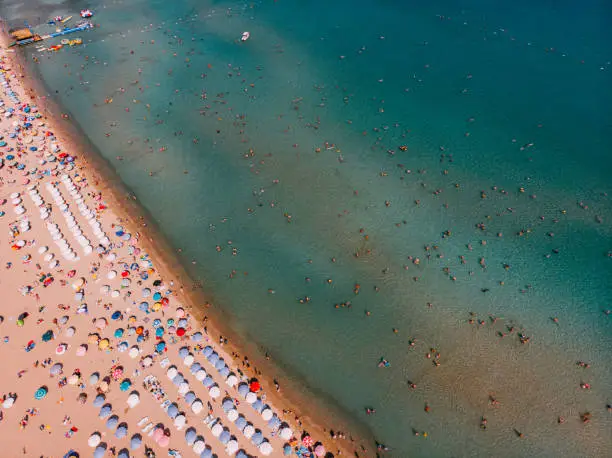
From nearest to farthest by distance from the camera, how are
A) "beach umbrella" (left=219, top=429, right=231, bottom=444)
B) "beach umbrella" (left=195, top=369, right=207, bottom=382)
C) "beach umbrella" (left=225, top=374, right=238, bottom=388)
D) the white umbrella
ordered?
"beach umbrella" (left=219, top=429, right=231, bottom=444), the white umbrella, "beach umbrella" (left=225, top=374, right=238, bottom=388), "beach umbrella" (left=195, top=369, right=207, bottom=382)

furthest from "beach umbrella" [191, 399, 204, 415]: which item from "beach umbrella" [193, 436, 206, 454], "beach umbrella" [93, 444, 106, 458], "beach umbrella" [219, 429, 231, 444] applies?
"beach umbrella" [93, 444, 106, 458]

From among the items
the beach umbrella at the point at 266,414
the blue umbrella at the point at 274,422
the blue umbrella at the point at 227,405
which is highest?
the blue umbrella at the point at 227,405

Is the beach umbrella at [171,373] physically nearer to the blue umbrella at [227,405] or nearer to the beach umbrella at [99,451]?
the blue umbrella at [227,405]

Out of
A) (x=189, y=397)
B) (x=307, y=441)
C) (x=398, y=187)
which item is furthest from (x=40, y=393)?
(x=398, y=187)

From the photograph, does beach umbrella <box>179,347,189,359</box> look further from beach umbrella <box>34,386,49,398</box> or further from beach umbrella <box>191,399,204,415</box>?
Result: beach umbrella <box>34,386,49,398</box>

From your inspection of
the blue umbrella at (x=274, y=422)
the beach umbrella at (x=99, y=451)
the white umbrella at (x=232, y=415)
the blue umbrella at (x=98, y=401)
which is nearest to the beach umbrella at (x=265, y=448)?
the blue umbrella at (x=274, y=422)
